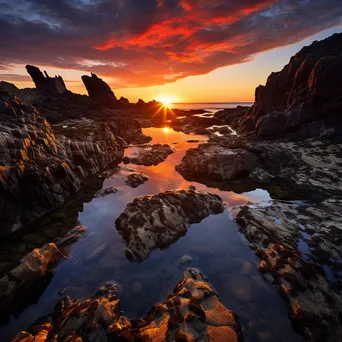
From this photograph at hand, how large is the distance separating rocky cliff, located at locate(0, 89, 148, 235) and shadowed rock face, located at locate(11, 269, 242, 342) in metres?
11.6

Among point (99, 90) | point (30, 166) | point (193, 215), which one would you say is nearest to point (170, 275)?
point (193, 215)

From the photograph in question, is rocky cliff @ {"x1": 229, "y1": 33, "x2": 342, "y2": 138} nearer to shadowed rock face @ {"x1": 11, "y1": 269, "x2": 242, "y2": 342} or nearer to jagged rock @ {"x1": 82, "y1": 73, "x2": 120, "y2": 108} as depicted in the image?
shadowed rock face @ {"x1": 11, "y1": 269, "x2": 242, "y2": 342}

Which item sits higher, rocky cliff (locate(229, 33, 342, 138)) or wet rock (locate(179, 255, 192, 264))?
rocky cliff (locate(229, 33, 342, 138))

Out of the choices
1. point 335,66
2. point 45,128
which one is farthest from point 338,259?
point 335,66

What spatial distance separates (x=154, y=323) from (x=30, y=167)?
62.0 ft

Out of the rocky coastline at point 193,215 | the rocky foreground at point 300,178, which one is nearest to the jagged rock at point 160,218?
the rocky coastline at point 193,215

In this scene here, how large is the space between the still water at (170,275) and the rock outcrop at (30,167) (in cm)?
484

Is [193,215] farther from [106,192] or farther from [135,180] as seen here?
Result: [135,180]

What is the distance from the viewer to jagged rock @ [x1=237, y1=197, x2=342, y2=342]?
8891 millimetres

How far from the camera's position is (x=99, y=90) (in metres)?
141

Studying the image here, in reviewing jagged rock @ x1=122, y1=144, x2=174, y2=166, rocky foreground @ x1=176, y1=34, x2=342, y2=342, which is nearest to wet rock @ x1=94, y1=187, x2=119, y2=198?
rocky foreground @ x1=176, y1=34, x2=342, y2=342

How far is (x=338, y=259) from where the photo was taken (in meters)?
12.6

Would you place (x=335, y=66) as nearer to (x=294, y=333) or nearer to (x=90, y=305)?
(x=294, y=333)

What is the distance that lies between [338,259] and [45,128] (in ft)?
115
